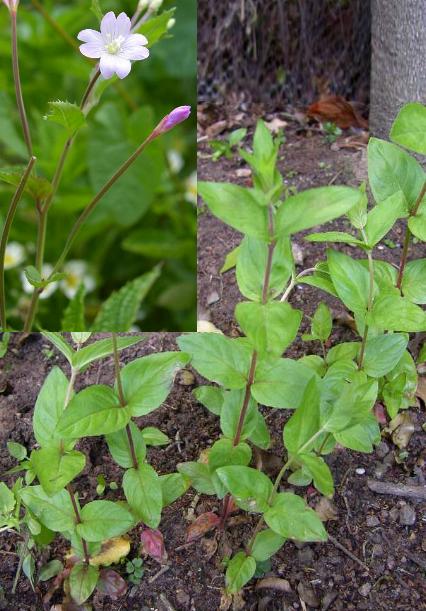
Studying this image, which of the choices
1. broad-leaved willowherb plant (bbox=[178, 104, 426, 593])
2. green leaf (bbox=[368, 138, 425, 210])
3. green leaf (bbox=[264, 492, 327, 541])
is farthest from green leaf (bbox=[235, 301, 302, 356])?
green leaf (bbox=[368, 138, 425, 210])

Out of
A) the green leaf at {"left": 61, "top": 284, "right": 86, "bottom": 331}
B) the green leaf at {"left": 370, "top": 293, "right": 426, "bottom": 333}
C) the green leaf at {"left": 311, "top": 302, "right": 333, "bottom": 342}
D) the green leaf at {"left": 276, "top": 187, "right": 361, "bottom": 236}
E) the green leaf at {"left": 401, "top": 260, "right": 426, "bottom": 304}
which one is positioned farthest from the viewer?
the green leaf at {"left": 61, "top": 284, "right": 86, "bottom": 331}

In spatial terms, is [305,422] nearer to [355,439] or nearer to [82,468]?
[355,439]

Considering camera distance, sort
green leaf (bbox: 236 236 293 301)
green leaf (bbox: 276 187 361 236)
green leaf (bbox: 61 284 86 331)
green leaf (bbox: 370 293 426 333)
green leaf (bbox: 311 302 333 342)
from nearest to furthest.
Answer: green leaf (bbox: 276 187 361 236)
green leaf (bbox: 236 236 293 301)
green leaf (bbox: 370 293 426 333)
green leaf (bbox: 311 302 333 342)
green leaf (bbox: 61 284 86 331)

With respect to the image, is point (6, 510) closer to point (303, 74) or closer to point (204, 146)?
point (204, 146)

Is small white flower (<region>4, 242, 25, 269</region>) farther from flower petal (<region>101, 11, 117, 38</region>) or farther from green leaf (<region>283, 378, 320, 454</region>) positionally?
green leaf (<region>283, 378, 320, 454</region>)

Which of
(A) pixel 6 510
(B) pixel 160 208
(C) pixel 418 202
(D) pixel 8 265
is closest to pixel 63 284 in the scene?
(D) pixel 8 265

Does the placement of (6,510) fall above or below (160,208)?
below

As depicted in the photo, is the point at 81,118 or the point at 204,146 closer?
the point at 81,118
